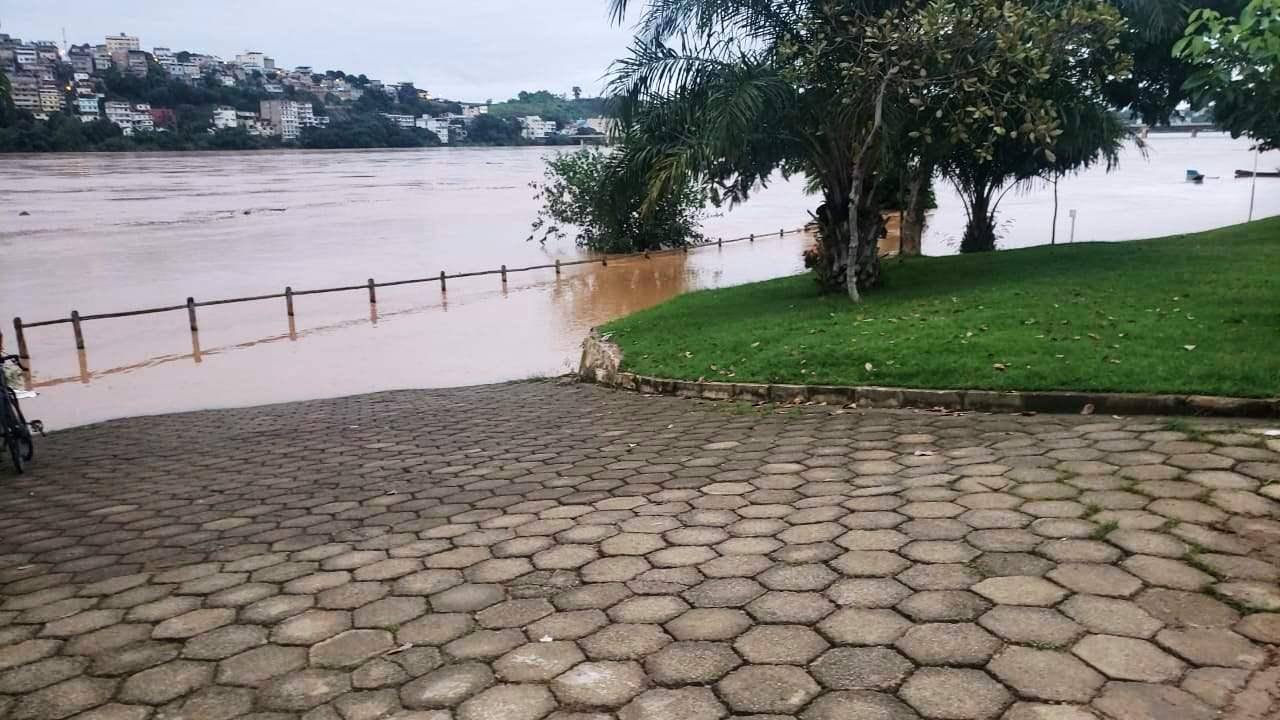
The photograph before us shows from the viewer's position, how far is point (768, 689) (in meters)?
2.73

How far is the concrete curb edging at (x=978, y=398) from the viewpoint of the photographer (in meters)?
5.36

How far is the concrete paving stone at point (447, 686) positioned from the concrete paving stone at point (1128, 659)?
1.95 metres

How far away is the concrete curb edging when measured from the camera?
5363 mm

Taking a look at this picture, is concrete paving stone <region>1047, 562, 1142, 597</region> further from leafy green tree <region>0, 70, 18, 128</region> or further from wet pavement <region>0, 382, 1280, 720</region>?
leafy green tree <region>0, 70, 18, 128</region>

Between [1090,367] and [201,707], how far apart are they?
19.7 ft

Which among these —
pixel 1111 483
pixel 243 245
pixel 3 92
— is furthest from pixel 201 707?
pixel 243 245

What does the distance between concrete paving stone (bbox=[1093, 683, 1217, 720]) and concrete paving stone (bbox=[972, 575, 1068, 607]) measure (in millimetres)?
534

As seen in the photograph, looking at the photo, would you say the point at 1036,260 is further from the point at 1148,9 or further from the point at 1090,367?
the point at 1090,367

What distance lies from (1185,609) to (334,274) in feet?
105

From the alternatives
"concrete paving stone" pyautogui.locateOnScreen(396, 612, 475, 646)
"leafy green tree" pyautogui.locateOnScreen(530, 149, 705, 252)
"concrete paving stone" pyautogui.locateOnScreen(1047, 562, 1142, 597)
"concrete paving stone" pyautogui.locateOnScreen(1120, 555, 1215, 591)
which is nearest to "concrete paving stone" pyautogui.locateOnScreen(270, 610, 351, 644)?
"concrete paving stone" pyautogui.locateOnScreen(396, 612, 475, 646)

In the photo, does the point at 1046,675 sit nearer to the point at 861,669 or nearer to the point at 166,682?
the point at 861,669

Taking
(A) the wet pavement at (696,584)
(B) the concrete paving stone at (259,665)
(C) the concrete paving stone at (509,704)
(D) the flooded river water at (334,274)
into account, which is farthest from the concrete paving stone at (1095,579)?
(D) the flooded river water at (334,274)

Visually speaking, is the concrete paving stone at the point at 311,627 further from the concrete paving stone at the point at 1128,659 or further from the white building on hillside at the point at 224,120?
the white building on hillside at the point at 224,120

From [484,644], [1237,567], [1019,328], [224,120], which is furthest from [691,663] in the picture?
[224,120]
